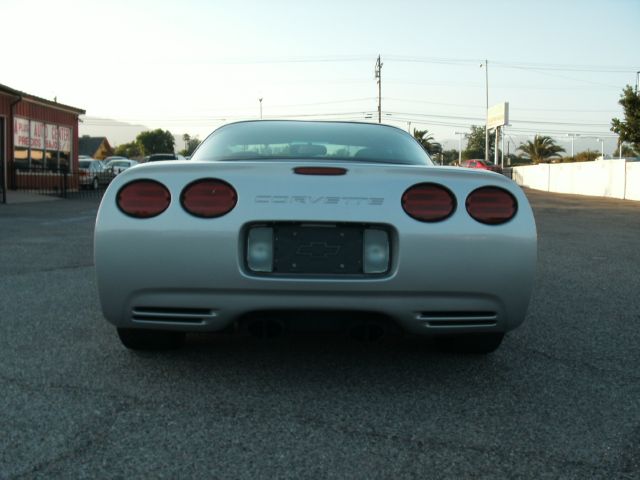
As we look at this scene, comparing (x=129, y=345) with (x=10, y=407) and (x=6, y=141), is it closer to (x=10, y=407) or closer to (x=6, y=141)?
(x=10, y=407)

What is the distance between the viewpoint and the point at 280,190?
283 centimetres

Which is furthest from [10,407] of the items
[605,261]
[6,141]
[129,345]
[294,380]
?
[6,141]

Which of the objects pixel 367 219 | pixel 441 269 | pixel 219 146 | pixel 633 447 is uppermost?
pixel 219 146

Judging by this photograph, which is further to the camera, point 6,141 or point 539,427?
point 6,141

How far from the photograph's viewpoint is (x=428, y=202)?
113 inches

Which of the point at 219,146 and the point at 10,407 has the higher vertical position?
the point at 219,146

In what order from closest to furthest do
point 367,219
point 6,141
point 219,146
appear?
point 367,219, point 219,146, point 6,141

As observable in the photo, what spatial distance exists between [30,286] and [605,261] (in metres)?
6.30

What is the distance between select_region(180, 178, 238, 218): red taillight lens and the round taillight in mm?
94

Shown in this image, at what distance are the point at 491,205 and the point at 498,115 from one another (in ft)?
224

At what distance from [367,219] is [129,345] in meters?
1.51

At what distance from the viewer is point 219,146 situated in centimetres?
383

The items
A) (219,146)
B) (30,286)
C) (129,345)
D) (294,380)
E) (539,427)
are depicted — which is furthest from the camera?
(30,286)

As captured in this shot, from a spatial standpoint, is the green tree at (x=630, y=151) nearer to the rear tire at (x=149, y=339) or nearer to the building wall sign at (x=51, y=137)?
the building wall sign at (x=51, y=137)
